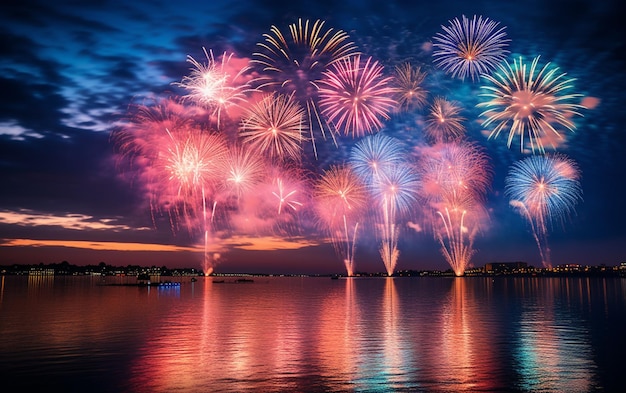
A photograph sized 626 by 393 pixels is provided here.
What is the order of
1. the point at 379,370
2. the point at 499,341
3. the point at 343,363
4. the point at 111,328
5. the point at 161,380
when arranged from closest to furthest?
the point at 161,380 → the point at 379,370 → the point at 343,363 → the point at 499,341 → the point at 111,328

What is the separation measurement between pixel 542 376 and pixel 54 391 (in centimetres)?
2133

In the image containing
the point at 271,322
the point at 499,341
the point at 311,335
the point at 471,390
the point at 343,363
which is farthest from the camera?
the point at 271,322

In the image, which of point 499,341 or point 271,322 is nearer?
point 499,341

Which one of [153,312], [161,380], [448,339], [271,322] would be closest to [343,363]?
[161,380]

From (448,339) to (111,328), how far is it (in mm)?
26428

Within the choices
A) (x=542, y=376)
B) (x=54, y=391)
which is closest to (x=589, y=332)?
(x=542, y=376)

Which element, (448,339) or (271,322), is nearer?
(448,339)

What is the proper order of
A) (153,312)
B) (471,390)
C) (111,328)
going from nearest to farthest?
(471,390), (111,328), (153,312)

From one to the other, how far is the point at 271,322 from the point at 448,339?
16.9 meters

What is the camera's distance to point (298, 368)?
82.5ft

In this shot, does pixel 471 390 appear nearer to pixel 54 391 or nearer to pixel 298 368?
pixel 298 368

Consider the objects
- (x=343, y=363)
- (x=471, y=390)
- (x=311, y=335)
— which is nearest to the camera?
(x=471, y=390)

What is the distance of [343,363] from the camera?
26.4 m

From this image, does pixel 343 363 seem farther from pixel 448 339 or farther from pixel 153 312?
pixel 153 312
